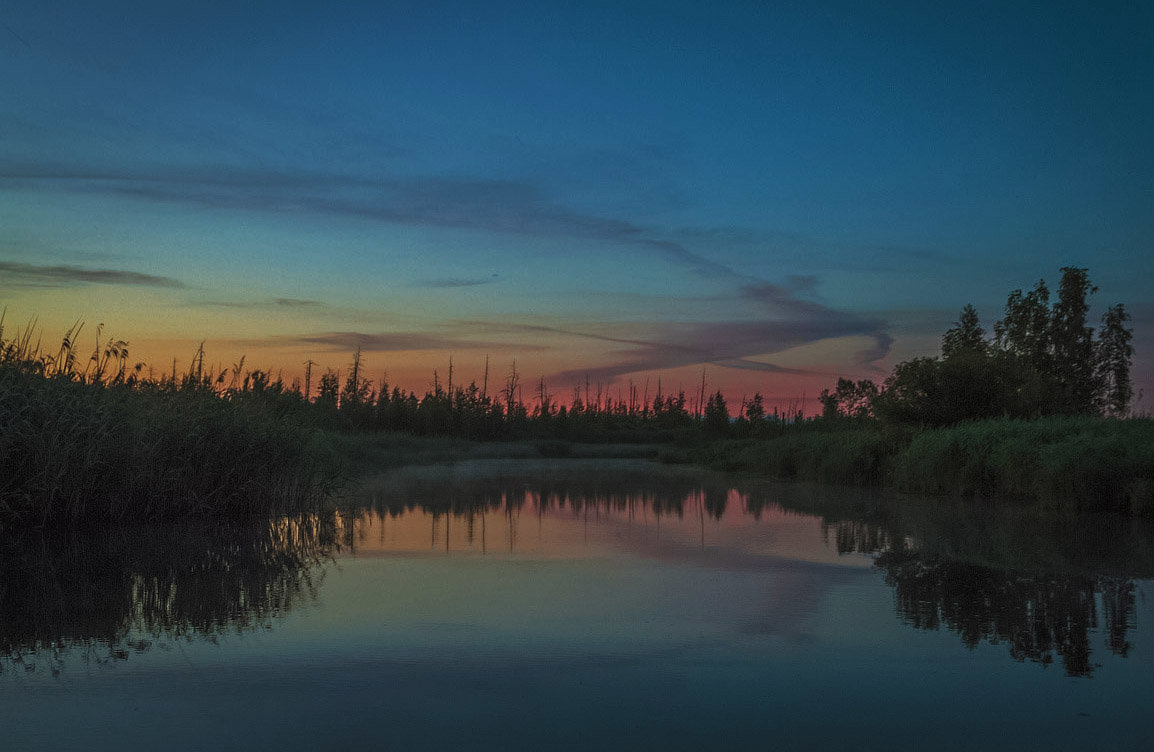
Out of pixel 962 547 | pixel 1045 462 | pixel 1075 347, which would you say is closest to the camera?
pixel 962 547

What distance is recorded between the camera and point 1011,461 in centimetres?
1391

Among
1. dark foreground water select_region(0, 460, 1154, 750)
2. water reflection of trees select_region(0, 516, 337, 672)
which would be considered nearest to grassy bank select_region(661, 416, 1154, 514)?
dark foreground water select_region(0, 460, 1154, 750)

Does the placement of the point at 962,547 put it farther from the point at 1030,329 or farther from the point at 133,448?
the point at 1030,329

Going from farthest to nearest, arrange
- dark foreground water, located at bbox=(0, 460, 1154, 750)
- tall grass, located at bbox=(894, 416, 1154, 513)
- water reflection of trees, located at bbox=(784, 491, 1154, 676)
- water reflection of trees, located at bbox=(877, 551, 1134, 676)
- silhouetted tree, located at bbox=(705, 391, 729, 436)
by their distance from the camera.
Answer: silhouetted tree, located at bbox=(705, 391, 729, 436) < tall grass, located at bbox=(894, 416, 1154, 513) < water reflection of trees, located at bbox=(784, 491, 1154, 676) < water reflection of trees, located at bbox=(877, 551, 1134, 676) < dark foreground water, located at bbox=(0, 460, 1154, 750)

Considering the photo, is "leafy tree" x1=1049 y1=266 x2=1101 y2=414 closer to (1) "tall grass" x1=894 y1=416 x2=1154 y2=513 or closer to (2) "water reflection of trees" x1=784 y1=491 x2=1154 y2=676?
(1) "tall grass" x1=894 y1=416 x2=1154 y2=513

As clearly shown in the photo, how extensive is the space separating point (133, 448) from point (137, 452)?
0.07m

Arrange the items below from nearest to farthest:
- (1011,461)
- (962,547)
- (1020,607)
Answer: (1020,607), (962,547), (1011,461)

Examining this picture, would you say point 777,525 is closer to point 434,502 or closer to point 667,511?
point 667,511

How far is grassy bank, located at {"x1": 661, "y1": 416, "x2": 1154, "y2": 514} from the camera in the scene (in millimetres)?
12336

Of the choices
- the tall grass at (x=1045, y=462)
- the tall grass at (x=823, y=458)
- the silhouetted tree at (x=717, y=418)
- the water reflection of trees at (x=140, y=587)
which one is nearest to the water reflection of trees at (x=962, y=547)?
the tall grass at (x=1045, y=462)

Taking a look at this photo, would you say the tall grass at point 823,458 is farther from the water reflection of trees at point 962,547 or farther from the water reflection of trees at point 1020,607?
the water reflection of trees at point 1020,607

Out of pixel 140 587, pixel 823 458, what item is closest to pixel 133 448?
pixel 140 587

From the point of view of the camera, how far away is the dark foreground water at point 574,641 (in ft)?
12.4

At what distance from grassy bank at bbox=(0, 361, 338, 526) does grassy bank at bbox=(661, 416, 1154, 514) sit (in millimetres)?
10525
